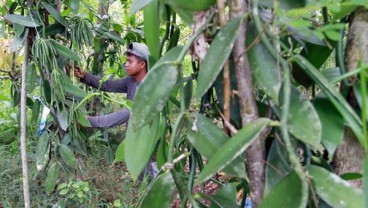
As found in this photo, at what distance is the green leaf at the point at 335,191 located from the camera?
12.5 inches

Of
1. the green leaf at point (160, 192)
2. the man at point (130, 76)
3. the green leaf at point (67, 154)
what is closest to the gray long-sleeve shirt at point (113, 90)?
the man at point (130, 76)

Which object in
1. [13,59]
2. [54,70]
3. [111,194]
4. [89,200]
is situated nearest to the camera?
[54,70]

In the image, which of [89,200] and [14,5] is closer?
[14,5]

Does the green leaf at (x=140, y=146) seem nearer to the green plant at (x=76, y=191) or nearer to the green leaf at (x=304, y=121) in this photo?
the green leaf at (x=304, y=121)

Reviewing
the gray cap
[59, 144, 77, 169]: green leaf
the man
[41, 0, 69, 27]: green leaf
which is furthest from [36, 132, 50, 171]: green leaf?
the gray cap

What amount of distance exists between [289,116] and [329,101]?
5cm

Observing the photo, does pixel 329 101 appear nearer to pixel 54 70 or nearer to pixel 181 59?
pixel 181 59

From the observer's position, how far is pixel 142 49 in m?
1.85

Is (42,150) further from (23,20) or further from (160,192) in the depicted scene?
(160,192)

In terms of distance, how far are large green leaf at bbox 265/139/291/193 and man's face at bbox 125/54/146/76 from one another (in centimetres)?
150

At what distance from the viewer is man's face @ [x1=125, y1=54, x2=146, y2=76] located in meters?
1.85

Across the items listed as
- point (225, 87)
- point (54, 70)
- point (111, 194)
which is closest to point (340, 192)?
point (225, 87)

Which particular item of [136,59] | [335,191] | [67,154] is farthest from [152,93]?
[136,59]

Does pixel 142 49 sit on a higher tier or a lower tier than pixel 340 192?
lower
